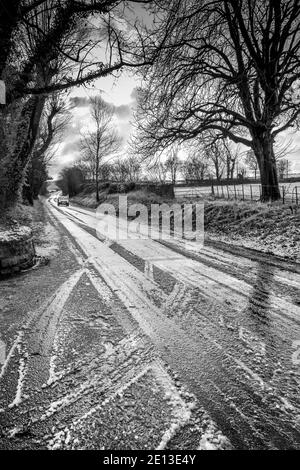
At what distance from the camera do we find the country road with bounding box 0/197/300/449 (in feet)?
6.80

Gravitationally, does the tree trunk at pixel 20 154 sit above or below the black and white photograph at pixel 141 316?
above

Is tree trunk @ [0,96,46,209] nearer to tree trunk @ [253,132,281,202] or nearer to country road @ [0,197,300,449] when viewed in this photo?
country road @ [0,197,300,449]

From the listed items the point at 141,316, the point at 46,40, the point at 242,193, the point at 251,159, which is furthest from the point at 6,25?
the point at 251,159

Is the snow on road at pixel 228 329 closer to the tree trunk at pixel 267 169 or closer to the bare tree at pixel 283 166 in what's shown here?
the tree trunk at pixel 267 169

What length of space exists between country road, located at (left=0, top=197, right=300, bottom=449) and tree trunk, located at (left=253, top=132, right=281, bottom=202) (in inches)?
351

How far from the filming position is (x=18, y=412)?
2.28m

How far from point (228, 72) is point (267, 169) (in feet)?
15.0

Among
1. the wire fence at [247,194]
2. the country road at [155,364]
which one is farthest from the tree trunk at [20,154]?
the wire fence at [247,194]

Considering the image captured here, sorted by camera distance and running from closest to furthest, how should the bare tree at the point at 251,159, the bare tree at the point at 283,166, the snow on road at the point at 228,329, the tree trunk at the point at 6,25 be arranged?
the snow on road at the point at 228,329
the tree trunk at the point at 6,25
the bare tree at the point at 251,159
the bare tree at the point at 283,166

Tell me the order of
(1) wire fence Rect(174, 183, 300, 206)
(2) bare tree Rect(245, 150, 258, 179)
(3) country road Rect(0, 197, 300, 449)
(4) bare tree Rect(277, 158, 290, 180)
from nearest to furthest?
(3) country road Rect(0, 197, 300, 449) → (1) wire fence Rect(174, 183, 300, 206) → (2) bare tree Rect(245, 150, 258, 179) → (4) bare tree Rect(277, 158, 290, 180)

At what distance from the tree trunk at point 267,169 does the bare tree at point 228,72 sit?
0.14 ft

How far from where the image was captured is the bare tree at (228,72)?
8.94 m

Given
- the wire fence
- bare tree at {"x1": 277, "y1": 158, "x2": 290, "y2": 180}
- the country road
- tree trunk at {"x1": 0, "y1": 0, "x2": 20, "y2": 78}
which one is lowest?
the country road

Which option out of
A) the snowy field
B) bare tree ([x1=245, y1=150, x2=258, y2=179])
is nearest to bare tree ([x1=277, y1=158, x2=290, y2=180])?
bare tree ([x1=245, y1=150, x2=258, y2=179])
